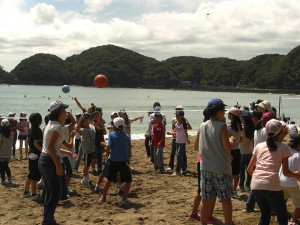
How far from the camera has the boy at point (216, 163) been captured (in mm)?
5121

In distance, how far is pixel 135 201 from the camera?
776 cm

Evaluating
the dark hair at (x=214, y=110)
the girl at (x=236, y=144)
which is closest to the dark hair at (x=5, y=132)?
the girl at (x=236, y=144)

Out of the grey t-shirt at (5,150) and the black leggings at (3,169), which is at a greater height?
the grey t-shirt at (5,150)

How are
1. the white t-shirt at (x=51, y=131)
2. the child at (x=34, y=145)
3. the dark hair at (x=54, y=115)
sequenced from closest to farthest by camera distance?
the white t-shirt at (x=51, y=131) < the dark hair at (x=54, y=115) < the child at (x=34, y=145)

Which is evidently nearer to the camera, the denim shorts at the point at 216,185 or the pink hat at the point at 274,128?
the pink hat at the point at 274,128

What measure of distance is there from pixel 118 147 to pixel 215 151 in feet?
8.67

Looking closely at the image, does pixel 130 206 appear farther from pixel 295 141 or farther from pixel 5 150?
pixel 5 150

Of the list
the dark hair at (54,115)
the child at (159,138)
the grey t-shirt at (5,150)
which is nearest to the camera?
the dark hair at (54,115)

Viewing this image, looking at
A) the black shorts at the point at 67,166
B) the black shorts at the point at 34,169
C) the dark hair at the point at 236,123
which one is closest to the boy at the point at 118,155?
the black shorts at the point at 67,166

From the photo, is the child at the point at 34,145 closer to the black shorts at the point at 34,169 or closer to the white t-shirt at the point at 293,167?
the black shorts at the point at 34,169

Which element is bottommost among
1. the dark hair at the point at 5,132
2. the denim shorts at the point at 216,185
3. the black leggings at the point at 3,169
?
the black leggings at the point at 3,169

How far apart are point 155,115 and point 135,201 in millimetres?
3242

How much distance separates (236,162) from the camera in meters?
7.91

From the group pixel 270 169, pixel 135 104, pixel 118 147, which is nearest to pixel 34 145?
pixel 118 147
